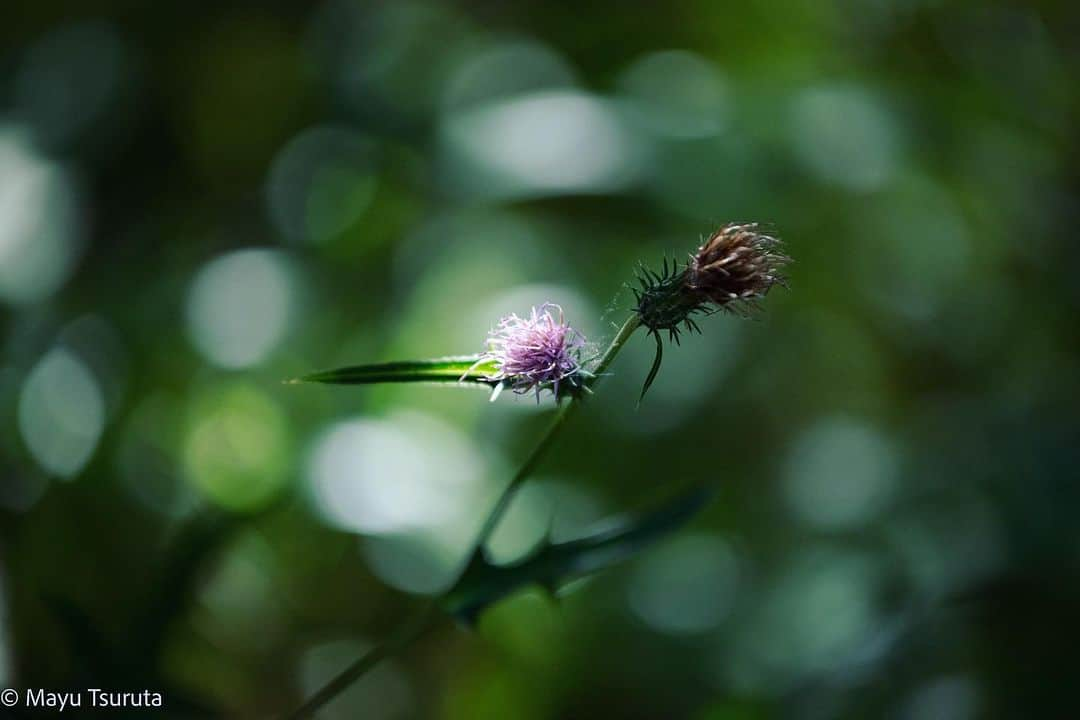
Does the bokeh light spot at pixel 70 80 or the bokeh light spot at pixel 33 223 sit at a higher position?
the bokeh light spot at pixel 70 80

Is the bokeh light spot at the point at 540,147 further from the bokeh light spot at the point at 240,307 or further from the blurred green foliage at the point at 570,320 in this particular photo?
the bokeh light spot at the point at 240,307

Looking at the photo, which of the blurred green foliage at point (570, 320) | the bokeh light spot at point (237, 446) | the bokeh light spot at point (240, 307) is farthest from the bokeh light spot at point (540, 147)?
the bokeh light spot at point (237, 446)

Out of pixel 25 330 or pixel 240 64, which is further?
pixel 240 64

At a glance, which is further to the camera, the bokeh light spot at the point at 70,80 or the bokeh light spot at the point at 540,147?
the bokeh light spot at the point at 70,80

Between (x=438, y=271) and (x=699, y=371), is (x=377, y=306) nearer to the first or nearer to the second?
(x=438, y=271)

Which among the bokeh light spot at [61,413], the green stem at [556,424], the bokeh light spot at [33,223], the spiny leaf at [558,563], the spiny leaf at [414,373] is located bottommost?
the spiny leaf at [558,563]

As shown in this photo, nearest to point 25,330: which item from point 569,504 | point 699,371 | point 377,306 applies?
point 377,306

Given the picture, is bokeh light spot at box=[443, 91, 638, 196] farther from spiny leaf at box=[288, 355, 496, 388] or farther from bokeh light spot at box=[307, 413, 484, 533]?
spiny leaf at box=[288, 355, 496, 388]
